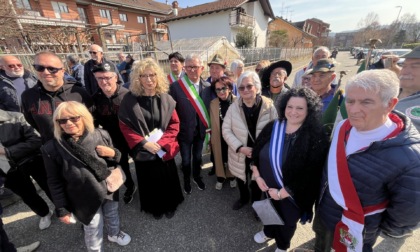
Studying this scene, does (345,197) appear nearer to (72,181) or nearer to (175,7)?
(72,181)

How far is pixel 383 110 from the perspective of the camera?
1.22 meters

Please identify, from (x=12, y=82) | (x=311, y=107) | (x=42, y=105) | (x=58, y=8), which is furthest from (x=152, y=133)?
(x=58, y=8)

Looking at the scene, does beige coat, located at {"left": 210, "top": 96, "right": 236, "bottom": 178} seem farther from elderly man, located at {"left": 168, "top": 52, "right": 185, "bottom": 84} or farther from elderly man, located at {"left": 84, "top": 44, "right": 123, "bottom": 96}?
elderly man, located at {"left": 84, "top": 44, "right": 123, "bottom": 96}

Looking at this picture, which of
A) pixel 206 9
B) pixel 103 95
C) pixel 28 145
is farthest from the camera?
pixel 206 9

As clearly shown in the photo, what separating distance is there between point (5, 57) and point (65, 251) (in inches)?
130

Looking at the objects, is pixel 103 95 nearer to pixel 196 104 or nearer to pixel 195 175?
pixel 196 104

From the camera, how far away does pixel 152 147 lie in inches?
93.3

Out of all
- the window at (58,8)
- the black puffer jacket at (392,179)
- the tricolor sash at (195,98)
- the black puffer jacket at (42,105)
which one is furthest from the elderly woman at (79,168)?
the window at (58,8)

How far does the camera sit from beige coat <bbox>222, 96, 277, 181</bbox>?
2322 mm

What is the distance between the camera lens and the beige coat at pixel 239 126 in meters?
2.32

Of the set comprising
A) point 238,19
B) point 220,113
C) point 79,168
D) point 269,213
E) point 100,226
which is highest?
point 238,19

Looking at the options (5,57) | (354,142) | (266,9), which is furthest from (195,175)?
(266,9)

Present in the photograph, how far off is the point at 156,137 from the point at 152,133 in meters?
0.07

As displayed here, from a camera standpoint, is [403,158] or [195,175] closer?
[403,158]
